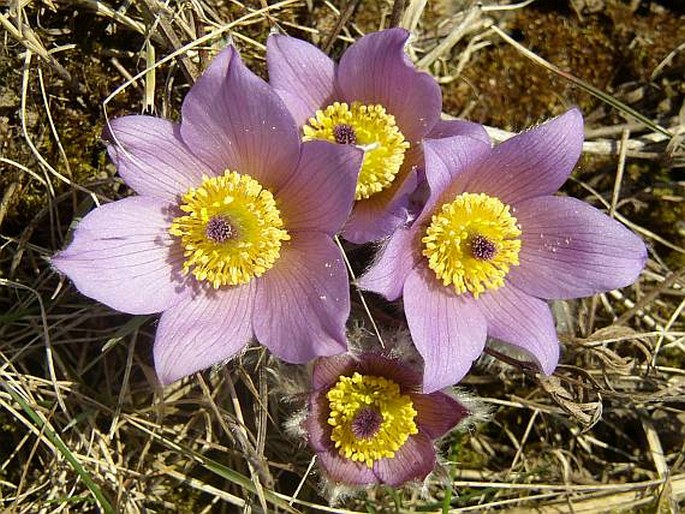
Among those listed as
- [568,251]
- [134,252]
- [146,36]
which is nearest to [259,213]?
[134,252]

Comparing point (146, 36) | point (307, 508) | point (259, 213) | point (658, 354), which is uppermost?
point (146, 36)

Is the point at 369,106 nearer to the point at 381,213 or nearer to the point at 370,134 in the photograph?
the point at 370,134

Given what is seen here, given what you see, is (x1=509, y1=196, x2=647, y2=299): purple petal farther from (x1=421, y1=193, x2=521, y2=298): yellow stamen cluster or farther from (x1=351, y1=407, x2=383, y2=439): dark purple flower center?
(x1=351, y1=407, x2=383, y2=439): dark purple flower center

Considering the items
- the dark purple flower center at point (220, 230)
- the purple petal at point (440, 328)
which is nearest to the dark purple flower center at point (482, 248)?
the purple petal at point (440, 328)

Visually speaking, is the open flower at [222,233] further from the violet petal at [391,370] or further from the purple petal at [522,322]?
the purple petal at [522,322]

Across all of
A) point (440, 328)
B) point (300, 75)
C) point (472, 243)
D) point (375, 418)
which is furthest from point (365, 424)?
point (300, 75)

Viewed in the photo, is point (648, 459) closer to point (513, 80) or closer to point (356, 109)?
point (513, 80)
